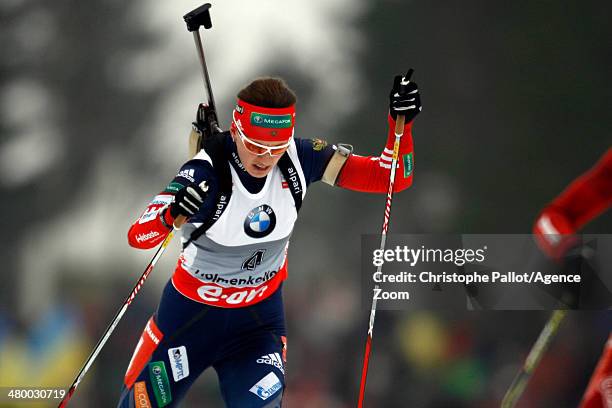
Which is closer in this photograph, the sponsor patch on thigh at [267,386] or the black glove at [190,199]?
the black glove at [190,199]

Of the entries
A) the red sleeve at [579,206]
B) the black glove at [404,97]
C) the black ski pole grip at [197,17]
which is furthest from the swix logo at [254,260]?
the red sleeve at [579,206]

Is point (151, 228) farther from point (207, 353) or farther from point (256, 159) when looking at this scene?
point (207, 353)

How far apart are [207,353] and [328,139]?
2.56 metres

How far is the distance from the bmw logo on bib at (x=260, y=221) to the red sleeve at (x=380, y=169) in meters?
0.38

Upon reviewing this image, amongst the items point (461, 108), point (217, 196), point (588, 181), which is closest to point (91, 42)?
point (461, 108)

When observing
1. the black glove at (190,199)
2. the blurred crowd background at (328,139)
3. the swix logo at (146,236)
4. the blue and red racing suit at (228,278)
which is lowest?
the blurred crowd background at (328,139)

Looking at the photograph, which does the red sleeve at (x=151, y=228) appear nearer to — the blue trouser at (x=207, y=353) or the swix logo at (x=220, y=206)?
the swix logo at (x=220, y=206)

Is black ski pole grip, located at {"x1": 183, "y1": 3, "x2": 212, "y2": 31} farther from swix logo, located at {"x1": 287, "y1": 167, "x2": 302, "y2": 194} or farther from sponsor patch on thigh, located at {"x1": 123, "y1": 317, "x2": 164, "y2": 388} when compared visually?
sponsor patch on thigh, located at {"x1": 123, "y1": 317, "x2": 164, "y2": 388}

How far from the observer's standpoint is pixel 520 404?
512 centimetres

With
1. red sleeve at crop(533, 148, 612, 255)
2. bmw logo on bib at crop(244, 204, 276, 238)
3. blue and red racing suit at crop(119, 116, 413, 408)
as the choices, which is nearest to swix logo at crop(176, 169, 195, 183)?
blue and red racing suit at crop(119, 116, 413, 408)

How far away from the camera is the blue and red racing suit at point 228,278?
2.89 m

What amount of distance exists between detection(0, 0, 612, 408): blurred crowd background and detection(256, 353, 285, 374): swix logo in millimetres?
2174

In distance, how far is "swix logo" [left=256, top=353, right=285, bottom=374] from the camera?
117 inches

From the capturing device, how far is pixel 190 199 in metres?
2.70
